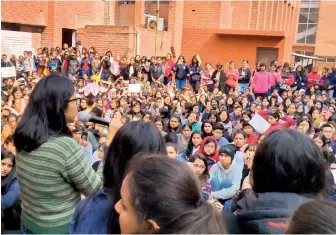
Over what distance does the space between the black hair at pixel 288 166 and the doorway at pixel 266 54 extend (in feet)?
50.0

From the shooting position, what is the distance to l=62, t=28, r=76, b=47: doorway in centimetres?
1609

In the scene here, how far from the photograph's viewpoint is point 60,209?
1.80 meters

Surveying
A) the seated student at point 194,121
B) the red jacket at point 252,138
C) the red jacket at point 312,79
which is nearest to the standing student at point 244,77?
the red jacket at point 312,79

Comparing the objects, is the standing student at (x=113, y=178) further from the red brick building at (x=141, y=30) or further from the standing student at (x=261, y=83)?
the red brick building at (x=141, y=30)

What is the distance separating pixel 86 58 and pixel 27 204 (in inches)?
447

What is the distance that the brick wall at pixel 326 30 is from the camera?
1115 inches

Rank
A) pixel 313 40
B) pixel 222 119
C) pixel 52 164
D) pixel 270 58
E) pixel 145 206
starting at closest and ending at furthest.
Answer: pixel 145 206
pixel 52 164
pixel 222 119
pixel 270 58
pixel 313 40

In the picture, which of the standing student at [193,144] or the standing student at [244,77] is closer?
the standing student at [193,144]

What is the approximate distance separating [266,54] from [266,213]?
15700 mm

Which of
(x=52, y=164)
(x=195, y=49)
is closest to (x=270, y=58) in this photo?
(x=195, y=49)

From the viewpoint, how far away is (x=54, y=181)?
1.74 meters

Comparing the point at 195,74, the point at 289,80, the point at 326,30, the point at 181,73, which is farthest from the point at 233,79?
the point at 326,30

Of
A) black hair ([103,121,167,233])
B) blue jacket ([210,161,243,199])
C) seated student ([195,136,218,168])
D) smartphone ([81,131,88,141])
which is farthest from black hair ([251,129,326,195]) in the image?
smartphone ([81,131,88,141])

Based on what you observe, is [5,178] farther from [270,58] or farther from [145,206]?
[270,58]
